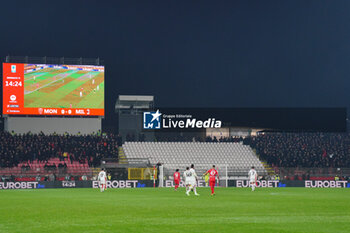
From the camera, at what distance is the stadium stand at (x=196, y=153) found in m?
65.8

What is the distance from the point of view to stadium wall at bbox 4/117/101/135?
65.8 metres

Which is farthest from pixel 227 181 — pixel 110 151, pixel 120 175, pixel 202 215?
pixel 202 215

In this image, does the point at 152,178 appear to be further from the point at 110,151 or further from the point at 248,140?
the point at 248,140

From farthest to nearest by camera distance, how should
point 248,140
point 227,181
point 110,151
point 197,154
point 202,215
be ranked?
point 248,140
point 197,154
point 110,151
point 227,181
point 202,215

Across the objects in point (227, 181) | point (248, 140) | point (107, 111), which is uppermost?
point (107, 111)

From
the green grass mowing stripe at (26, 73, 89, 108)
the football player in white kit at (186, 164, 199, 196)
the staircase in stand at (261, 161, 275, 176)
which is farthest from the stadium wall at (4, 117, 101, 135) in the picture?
the football player in white kit at (186, 164, 199, 196)

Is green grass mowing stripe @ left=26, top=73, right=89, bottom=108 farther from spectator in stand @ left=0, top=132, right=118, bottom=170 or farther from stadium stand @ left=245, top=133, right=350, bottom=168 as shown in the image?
stadium stand @ left=245, top=133, right=350, bottom=168

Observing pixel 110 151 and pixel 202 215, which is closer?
pixel 202 215

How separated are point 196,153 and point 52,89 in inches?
808

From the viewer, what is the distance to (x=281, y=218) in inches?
652

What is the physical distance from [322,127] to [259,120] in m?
9.44

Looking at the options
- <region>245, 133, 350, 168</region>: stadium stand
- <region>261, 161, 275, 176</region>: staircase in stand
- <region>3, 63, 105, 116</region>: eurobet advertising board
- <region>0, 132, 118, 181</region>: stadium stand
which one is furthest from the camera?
<region>245, 133, 350, 168</region>: stadium stand

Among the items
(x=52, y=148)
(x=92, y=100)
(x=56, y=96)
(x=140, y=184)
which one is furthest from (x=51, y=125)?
(x=140, y=184)

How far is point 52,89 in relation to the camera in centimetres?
6341
